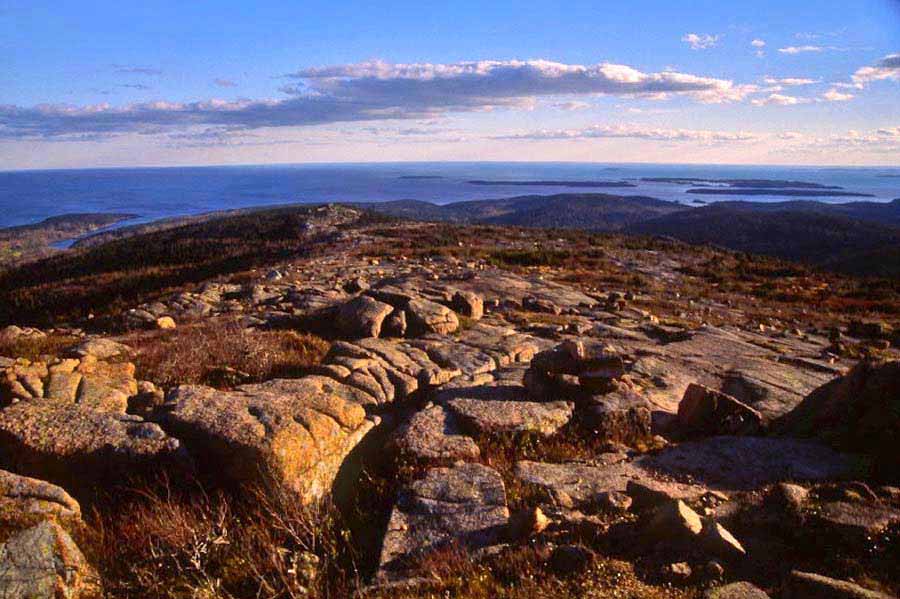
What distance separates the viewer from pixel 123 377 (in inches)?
295

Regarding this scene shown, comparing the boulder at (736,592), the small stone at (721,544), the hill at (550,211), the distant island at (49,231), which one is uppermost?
the hill at (550,211)

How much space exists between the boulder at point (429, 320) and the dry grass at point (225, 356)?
74.2 inches

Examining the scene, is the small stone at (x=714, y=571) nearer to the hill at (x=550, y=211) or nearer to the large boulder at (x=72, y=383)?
the large boulder at (x=72, y=383)

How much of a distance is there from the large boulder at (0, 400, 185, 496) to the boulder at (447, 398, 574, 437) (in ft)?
→ 10.2

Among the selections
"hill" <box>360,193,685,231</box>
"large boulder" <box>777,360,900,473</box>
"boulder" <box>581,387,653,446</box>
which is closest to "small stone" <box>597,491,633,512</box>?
"boulder" <box>581,387,653,446</box>

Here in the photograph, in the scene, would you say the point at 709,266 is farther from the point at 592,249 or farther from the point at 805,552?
the point at 805,552

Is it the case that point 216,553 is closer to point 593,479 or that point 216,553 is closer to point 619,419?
point 593,479

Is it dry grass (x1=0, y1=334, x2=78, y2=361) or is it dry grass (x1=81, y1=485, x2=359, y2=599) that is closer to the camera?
dry grass (x1=81, y1=485, x2=359, y2=599)

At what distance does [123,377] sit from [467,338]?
227 inches

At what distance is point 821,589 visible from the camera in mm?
3455

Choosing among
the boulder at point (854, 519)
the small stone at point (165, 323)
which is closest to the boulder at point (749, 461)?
the boulder at point (854, 519)

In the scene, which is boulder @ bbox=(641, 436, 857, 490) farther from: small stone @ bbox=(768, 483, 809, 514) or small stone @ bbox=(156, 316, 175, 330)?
small stone @ bbox=(156, 316, 175, 330)

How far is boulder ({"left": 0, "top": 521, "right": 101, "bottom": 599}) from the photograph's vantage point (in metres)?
3.52

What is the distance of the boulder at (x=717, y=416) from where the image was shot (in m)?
6.76
